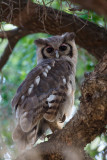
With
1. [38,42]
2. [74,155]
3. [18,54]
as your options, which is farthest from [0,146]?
[18,54]

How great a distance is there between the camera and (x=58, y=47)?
12.7ft

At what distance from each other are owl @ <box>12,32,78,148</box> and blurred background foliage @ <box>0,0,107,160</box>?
0.29 m

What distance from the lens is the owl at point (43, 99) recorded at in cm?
263

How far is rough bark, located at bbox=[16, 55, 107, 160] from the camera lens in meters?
1.86

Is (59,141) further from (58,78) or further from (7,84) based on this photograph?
(7,84)

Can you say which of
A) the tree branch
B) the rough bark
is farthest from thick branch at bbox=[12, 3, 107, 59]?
the rough bark

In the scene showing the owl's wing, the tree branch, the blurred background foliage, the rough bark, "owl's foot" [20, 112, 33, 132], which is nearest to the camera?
the rough bark

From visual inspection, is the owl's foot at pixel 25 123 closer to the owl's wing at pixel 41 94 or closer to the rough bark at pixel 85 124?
the owl's wing at pixel 41 94

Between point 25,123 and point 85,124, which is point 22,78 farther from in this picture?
point 85,124

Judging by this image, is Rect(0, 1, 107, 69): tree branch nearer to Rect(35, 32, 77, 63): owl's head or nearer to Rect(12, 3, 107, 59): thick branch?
Rect(12, 3, 107, 59): thick branch

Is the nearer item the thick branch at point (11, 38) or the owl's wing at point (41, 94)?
the owl's wing at point (41, 94)

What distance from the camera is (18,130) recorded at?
8.68 feet

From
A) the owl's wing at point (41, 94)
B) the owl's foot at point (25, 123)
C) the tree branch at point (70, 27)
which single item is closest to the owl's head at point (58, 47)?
the tree branch at point (70, 27)

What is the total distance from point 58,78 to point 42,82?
0.22 metres
